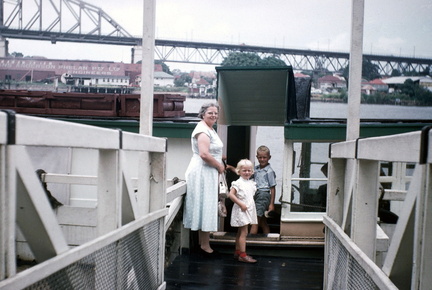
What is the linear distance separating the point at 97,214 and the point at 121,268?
35 centimetres

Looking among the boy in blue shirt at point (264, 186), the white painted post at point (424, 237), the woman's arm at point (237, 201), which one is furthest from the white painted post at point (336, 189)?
the boy in blue shirt at point (264, 186)

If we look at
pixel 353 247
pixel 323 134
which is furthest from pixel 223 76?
pixel 353 247

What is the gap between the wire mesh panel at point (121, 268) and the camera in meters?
2.21

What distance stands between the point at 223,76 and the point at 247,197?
3756 millimetres

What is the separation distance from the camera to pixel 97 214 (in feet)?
9.48

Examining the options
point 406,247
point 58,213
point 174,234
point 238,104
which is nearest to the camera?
point 406,247

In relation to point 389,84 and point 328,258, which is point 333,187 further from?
point 389,84

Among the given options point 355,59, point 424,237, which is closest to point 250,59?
point 355,59

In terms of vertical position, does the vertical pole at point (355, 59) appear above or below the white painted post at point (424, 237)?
above

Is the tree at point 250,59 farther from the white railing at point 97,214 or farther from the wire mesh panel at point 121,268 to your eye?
the wire mesh panel at point 121,268

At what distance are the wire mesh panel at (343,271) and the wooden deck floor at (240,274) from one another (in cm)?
102

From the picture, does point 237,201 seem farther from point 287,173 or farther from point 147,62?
point 287,173

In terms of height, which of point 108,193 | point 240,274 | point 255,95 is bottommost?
point 240,274

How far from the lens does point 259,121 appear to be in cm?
1002
